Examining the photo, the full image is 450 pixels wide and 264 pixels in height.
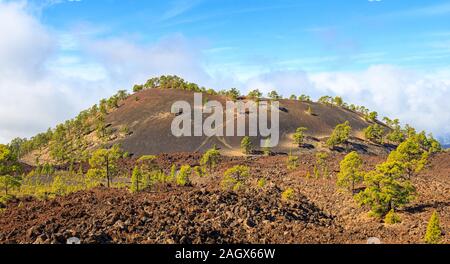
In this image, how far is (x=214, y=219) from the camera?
33344 millimetres

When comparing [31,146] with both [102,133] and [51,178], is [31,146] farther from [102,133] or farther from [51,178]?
[51,178]

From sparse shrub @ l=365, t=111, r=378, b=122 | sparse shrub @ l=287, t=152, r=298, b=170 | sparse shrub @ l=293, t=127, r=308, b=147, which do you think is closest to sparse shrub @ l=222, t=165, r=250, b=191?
sparse shrub @ l=287, t=152, r=298, b=170

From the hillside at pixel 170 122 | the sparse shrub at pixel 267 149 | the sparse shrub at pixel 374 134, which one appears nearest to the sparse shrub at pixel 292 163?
the sparse shrub at pixel 267 149

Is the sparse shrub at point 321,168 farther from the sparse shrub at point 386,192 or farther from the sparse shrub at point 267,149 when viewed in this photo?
the sparse shrub at point 267,149

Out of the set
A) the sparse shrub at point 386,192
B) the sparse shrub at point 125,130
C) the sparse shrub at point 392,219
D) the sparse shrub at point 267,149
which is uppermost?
the sparse shrub at point 125,130

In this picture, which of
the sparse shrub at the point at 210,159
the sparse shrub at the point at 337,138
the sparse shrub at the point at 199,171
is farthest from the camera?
the sparse shrub at the point at 337,138

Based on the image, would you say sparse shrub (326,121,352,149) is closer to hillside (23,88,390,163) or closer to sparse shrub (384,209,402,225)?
hillside (23,88,390,163)

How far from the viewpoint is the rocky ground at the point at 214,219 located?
2875 cm

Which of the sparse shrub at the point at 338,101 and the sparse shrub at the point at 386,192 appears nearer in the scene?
the sparse shrub at the point at 386,192

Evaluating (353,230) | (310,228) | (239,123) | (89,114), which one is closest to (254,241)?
(310,228)

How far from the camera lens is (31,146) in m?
136

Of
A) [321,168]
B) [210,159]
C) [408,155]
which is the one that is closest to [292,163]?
[321,168]

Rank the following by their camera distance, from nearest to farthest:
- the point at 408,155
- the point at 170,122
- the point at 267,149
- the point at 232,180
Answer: the point at 232,180, the point at 408,155, the point at 267,149, the point at 170,122

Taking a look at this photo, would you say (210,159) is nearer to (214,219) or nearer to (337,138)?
(337,138)
